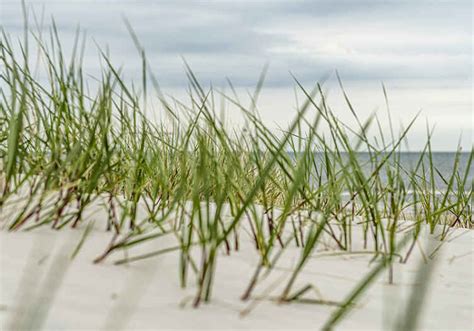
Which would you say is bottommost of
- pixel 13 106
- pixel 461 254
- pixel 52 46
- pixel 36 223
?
pixel 461 254

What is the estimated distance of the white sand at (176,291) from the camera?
2.62 ft

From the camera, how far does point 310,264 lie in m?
1.14

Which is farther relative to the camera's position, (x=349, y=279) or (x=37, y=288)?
(x=349, y=279)

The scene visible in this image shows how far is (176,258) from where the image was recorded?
41.6 inches

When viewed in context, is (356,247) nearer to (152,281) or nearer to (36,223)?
(152,281)

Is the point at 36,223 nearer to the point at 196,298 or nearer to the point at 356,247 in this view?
the point at 196,298

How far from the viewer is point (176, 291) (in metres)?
0.90

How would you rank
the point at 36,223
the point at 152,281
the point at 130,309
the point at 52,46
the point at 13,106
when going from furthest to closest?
the point at 52,46
the point at 13,106
the point at 36,223
the point at 152,281
the point at 130,309

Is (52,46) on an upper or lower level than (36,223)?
upper

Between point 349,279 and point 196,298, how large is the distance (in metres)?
0.33

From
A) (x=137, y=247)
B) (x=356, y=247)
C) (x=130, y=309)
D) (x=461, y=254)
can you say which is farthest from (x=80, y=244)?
(x=461, y=254)

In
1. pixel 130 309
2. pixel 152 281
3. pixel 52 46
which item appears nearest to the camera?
pixel 130 309

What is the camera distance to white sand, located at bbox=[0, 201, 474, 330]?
2.62 ft

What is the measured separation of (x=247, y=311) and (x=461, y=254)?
72 centimetres
